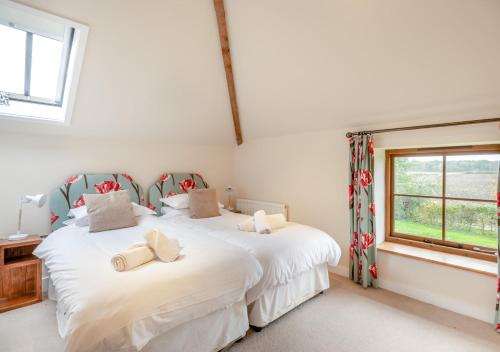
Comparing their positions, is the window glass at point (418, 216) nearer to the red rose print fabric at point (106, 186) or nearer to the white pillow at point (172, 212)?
the white pillow at point (172, 212)

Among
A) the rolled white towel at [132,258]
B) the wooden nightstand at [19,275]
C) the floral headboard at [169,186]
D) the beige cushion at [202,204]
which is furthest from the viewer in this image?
the floral headboard at [169,186]

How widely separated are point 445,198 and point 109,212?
3.66m

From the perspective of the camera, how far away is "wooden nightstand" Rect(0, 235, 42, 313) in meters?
2.45

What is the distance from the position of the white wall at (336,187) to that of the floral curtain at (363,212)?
0.14m

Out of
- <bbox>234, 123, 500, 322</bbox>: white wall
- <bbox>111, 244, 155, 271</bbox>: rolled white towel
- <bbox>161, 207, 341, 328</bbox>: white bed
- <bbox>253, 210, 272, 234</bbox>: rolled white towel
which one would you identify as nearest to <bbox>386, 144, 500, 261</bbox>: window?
<bbox>234, 123, 500, 322</bbox>: white wall

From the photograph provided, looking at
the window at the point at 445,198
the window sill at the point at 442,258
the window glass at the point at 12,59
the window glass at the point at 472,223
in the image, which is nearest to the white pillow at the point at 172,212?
the window glass at the point at 12,59

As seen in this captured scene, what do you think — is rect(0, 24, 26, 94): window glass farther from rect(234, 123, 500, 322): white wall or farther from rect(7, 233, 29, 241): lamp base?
rect(234, 123, 500, 322): white wall

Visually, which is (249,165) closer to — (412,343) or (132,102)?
(132,102)

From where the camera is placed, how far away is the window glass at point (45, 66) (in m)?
2.61

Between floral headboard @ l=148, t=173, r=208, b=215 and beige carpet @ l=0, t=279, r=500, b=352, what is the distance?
1.65m

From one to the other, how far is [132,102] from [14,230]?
1.87 m

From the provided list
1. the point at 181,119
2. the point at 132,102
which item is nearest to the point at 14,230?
the point at 132,102

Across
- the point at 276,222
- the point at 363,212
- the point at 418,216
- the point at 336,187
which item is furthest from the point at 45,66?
the point at 418,216

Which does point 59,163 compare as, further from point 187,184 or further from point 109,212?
point 187,184
